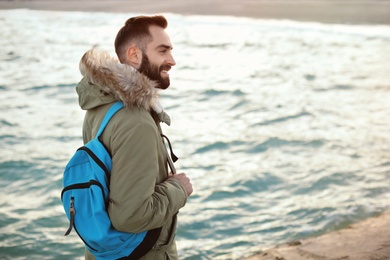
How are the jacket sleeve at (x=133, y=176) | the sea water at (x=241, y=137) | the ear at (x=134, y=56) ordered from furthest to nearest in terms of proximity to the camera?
the sea water at (x=241, y=137) → the ear at (x=134, y=56) → the jacket sleeve at (x=133, y=176)

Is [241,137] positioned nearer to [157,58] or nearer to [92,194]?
[157,58]

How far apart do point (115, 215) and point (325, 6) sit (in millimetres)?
18477

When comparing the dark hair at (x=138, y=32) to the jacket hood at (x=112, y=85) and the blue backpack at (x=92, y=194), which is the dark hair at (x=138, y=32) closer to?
the jacket hood at (x=112, y=85)

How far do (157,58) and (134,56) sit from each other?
0.09 m

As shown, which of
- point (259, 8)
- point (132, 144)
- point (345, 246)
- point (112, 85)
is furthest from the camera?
point (259, 8)

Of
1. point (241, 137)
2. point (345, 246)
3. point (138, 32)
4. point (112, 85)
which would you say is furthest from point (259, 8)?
point (112, 85)

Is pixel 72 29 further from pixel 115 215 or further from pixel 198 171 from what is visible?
pixel 115 215

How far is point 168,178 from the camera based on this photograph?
2314mm

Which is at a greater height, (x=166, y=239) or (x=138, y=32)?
(x=138, y=32)

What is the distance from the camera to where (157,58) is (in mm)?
2242

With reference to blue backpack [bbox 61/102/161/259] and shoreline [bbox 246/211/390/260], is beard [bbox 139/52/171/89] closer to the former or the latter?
blue backpack [bbox 61/102/161/259]

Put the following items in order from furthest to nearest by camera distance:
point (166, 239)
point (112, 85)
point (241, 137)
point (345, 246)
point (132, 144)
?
point (241, 137) < point (345, 246) < point (166, 239) < point (112, 85) < point (132, 144)

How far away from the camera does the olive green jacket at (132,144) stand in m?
2.05

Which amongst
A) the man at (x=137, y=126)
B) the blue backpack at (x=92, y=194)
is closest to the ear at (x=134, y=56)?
the man at (x=137, y=126)
